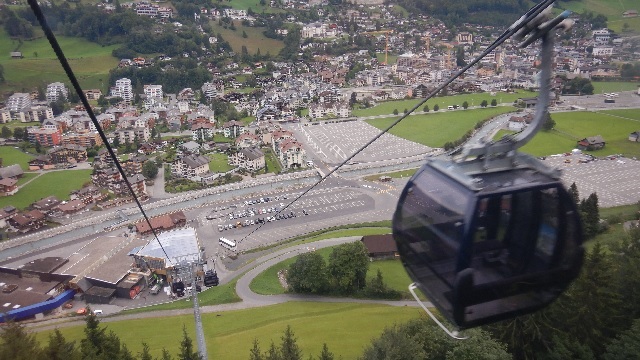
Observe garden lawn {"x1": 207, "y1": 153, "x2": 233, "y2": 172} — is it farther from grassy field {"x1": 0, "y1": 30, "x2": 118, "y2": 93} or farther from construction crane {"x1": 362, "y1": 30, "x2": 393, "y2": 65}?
construction crane {"x1": 362, "y1": 30, "x2": 393, "y2": 65}

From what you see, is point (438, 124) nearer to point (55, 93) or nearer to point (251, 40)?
point (251, 40)

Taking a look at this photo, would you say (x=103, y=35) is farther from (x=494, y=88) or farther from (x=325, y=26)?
(x=494, y=88)

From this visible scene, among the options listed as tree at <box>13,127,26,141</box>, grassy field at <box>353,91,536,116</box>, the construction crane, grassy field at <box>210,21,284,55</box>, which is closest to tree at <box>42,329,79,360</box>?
tree at <box>13,127,26,141</box>

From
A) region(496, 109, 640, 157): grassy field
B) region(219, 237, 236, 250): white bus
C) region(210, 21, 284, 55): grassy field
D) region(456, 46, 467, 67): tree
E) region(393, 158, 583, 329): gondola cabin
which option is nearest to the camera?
region(393, 158, 583, 329): gondola cabin

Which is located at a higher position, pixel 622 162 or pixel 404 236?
pixel 404 236

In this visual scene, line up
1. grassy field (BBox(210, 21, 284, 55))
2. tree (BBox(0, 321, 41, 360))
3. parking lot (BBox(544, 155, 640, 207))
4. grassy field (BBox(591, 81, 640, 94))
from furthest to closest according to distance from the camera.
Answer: grassy field (BBox(210, 21, 284, 55))
grassy field (BBox(591, 81, 640, 94))
parking lot (BBox(544, 155, 640, 207))
tree (BBox(0, 321, 41, 360))

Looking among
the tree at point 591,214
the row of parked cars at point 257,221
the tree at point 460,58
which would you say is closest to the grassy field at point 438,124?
the row of parked cars at point 257,221

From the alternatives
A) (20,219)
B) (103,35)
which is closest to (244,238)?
(20,219)
